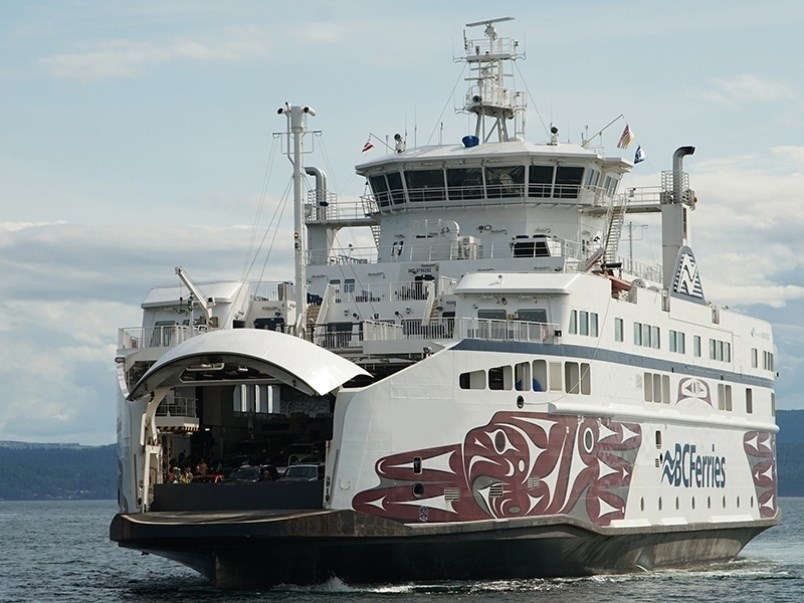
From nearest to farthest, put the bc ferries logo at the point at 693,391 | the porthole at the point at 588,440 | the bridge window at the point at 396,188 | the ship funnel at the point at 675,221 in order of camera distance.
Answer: the porthole at the point at 588,440 < the bc ferries logo at the point at 693,391 < the bridge window at the point at 396,188 < the ship funnel at the point at 675,221

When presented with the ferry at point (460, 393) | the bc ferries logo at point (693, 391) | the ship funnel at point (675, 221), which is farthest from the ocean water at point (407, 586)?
the ship funnel at point (675, 221)

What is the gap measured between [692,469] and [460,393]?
8675 millimetres

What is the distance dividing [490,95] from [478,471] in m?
12.6

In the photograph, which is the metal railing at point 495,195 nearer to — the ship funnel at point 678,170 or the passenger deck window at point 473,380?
the ship funnel at point 678,170

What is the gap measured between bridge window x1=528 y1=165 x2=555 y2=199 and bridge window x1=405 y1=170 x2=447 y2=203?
75.4 inches

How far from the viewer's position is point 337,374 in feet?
89.2

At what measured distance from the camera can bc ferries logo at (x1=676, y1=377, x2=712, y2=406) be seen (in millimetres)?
34500

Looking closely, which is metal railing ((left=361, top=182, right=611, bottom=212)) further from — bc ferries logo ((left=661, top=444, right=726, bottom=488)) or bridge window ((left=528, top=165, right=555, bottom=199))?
bc ferries logo ((left=661, top=444, right=726, bottom=488))

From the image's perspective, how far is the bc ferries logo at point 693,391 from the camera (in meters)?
34.5

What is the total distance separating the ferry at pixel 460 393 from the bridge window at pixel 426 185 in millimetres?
44

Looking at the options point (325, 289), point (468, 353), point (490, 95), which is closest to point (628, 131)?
point (490, 95)

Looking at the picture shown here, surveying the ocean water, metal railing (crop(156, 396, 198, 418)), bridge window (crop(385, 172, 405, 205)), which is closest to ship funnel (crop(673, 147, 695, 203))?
bridge window (crop(385, 172, 405, 205))

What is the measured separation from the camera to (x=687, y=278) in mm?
36375

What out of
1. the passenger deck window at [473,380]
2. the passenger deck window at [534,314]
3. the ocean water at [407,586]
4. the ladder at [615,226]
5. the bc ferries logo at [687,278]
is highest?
the ladder at [615,226]
